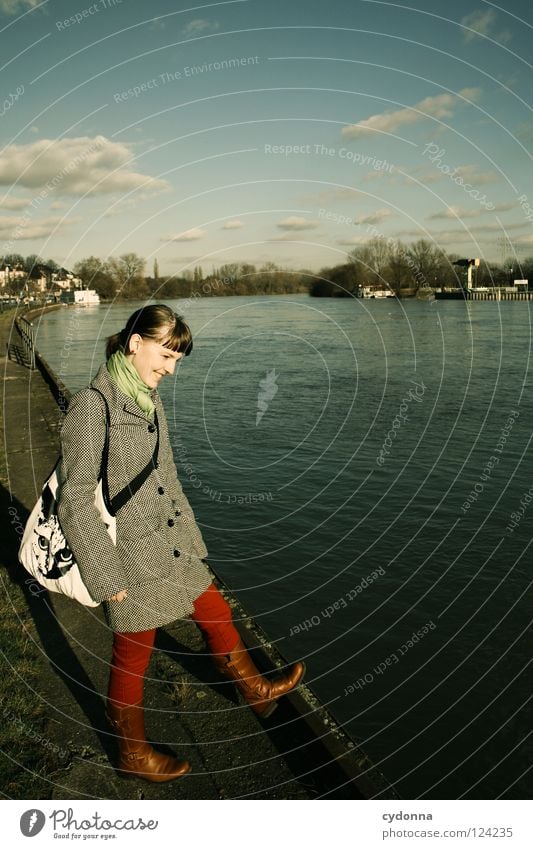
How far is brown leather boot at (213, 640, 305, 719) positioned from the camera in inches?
157

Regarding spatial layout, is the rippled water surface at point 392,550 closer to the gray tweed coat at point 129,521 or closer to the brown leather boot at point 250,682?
the brown leather boot at point 250,682

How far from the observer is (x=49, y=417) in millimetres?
14383

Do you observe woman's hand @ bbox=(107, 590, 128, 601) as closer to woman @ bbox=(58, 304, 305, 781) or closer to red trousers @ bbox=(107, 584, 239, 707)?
woman @ bbox=(58, 304, 305, 781)

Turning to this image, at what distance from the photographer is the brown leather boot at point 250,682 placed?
3.99 m

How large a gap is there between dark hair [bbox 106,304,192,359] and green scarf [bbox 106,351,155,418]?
0.07 m

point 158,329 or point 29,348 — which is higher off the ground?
point 158,329

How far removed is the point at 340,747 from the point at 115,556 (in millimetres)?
1742

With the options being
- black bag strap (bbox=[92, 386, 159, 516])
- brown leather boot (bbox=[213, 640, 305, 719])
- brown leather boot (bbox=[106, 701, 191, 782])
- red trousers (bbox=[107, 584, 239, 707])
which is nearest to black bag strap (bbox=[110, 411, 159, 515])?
black bag strap (bbox=[92, 386, 159, 516])

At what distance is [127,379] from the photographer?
10.8ft

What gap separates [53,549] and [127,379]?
89 cm

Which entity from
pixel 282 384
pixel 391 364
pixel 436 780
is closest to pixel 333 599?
pixel 436 780

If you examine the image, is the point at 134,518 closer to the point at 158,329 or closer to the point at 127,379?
the point at 127,379

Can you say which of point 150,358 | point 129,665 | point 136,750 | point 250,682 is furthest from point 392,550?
point 150,358
